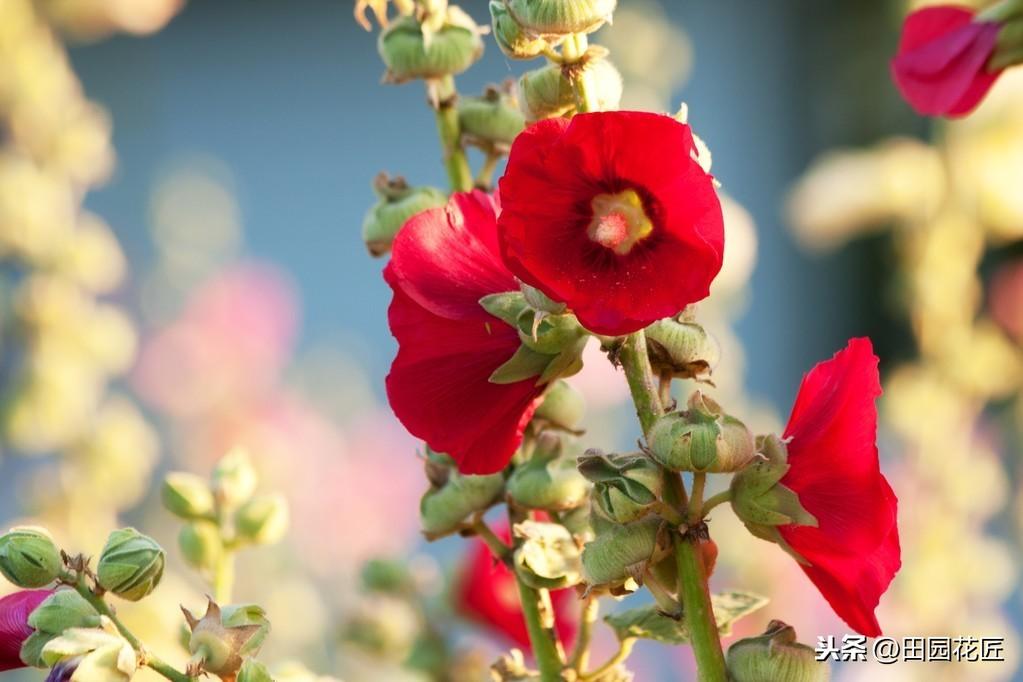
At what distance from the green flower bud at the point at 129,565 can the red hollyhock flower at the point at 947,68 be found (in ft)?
0.93

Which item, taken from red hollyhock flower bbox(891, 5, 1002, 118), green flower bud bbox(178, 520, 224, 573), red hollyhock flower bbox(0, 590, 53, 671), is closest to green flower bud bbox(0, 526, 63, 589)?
red hollyhock flower bbox(0, 590, 53, 671)

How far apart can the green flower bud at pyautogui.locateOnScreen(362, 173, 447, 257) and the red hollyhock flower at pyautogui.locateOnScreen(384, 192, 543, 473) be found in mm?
51

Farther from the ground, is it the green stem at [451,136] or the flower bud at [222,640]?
the green stem at [451,136]

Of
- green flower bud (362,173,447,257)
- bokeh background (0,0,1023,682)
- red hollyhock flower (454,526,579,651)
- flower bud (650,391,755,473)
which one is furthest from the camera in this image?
bokeh background (0,0,1023,682)

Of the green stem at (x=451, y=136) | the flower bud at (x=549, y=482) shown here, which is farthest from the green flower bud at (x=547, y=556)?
the green stem at (x=451, y=136)

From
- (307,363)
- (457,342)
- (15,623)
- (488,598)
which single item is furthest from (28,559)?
(307,363)

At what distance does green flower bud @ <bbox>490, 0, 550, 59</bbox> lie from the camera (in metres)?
0.40

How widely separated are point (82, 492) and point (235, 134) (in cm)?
218

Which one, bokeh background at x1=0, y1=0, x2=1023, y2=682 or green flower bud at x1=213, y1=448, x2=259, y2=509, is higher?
bokeh background at x1=0, y1=0, x2=1023, y2=682

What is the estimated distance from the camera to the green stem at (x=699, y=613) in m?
0.38

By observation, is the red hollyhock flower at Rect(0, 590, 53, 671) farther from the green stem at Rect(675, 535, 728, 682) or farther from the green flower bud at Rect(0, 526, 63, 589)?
the green stem at Rect(675, 535, 728, 682)

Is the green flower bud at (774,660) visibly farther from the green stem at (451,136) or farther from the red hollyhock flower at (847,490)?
the green stem at (451,136)

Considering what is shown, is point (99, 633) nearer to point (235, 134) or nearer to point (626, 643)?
point (626, 643)

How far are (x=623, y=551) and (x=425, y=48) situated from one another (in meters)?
0.18
